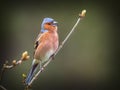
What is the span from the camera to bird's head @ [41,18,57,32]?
120 inches

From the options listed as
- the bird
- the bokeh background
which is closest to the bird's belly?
the bird

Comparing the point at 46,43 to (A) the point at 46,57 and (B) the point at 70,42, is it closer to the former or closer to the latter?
(A) the point at 46,57

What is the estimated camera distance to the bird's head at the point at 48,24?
306 cm

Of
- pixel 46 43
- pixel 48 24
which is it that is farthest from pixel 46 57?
pixel 46 43

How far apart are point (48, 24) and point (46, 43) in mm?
331

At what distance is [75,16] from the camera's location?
7184 millimetres

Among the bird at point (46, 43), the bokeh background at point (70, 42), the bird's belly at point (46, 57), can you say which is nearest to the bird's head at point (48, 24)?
the bird at point (46, 43)

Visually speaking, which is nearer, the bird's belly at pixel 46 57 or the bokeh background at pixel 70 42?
the bird's belly at pixel 46 57

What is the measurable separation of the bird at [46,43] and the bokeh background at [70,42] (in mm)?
3551

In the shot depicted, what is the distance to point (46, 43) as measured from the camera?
3.44 metres

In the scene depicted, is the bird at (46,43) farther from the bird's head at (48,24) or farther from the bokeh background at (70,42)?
the bokeh background at (70,42)

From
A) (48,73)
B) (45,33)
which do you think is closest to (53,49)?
(45,33)

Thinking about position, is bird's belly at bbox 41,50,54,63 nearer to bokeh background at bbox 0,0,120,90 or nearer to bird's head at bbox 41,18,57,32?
bird's head at bbox 41,18,57,32

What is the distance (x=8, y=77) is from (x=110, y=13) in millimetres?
1760
